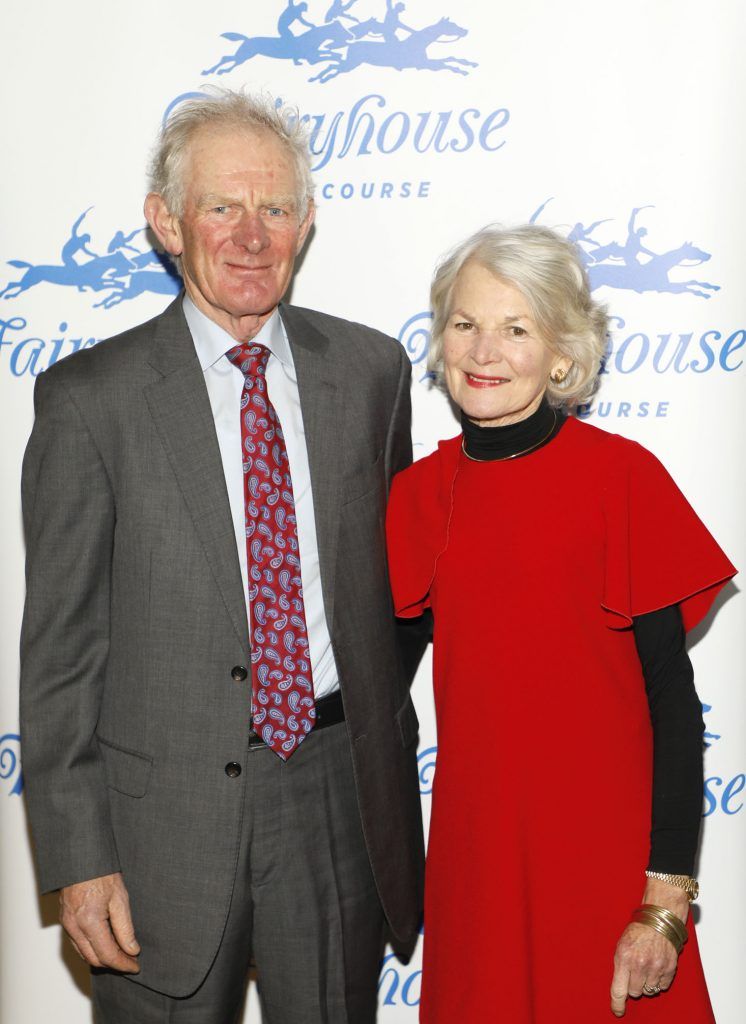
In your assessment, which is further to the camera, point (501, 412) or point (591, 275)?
point (591, 275)

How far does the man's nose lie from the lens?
186cm

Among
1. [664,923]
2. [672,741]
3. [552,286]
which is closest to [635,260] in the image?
[552,286]

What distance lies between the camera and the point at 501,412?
187 centimetres

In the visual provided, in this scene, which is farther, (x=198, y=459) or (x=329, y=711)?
(x=329, y=711)

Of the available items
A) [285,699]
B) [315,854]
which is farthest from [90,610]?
[315,854]

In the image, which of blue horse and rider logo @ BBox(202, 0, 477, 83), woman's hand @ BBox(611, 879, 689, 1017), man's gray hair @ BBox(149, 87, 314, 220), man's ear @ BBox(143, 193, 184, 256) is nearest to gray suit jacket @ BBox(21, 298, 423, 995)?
man's ear @ BBox(143, 193, 184, 256)

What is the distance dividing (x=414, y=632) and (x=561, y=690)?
18.9 inches

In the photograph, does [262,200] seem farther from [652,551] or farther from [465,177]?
[652,551]

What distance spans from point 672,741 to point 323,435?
0.78 m

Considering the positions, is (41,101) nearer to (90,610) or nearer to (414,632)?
(90,610)

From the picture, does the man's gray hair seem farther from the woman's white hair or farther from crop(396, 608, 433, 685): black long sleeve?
crop(396, 608, 433, 685): black long sleeve

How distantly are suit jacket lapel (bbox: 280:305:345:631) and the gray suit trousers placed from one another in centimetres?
28

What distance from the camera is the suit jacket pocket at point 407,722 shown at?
6.73ft

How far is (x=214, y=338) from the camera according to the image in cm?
192
